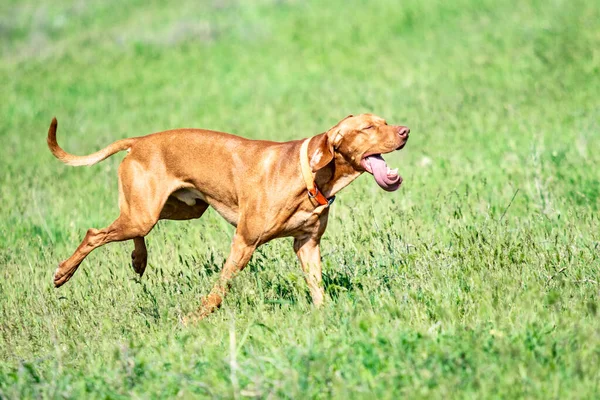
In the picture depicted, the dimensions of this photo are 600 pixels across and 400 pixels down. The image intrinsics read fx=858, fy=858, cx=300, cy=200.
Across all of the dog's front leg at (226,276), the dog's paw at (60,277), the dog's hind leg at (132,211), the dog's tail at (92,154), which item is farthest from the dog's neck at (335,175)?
the dog's paw at (60,277)

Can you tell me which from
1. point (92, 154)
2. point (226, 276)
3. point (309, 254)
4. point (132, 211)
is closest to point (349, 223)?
point (309, 254)

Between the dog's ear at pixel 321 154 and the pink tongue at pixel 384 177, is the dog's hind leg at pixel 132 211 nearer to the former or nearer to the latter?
the dog's ear at pixel 321 154

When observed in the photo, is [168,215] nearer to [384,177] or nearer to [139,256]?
[139,256]

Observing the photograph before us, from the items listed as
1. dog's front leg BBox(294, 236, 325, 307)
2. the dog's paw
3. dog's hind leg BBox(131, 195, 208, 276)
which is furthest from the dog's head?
the dog's paw

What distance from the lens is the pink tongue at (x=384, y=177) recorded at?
554cm

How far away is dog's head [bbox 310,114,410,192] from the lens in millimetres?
5582

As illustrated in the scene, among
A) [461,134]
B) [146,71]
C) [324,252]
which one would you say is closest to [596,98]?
[461,134]

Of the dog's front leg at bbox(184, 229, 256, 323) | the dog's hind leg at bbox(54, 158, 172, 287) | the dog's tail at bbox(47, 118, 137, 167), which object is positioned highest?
the dog's tail at bbox(47, 118, 137, 167)

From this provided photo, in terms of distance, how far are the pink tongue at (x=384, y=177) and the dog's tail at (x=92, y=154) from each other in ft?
6.51

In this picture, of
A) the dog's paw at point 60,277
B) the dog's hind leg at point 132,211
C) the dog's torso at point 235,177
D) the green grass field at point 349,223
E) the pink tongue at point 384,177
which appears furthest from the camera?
the dog's paw at point 60,277

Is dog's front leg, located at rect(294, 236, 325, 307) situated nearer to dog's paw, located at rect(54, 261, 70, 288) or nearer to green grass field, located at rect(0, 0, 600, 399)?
green grass field, located at rect(0, 0, 600, 399)

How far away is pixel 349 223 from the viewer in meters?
7.09

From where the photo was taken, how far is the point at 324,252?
6816 mm

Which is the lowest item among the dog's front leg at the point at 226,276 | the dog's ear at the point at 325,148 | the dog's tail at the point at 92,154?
the dog's front leg at the point at 226,276
